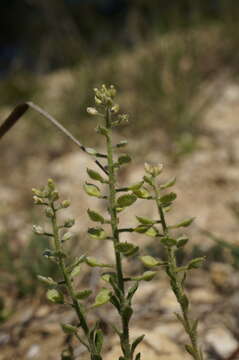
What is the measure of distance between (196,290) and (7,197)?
1.56 meters

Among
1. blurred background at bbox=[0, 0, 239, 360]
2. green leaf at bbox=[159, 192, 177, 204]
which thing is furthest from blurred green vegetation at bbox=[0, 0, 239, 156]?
green leaf at bbox=[159, 192, 177, 204]

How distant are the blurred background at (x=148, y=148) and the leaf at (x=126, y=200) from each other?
445 millimetres

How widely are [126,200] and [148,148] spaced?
2.33 m

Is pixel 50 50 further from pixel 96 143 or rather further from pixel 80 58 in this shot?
pixel 96 143

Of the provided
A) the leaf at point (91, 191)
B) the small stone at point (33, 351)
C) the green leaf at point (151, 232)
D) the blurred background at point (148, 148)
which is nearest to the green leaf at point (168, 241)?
the green leaf at point (151, 232)

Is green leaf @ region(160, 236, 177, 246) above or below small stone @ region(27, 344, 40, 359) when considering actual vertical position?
below

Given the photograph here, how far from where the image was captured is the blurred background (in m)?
1.56

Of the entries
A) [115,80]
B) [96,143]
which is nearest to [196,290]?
[96,143]

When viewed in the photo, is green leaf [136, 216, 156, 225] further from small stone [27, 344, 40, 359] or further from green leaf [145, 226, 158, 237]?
small stone [27, 344, 40, 359]

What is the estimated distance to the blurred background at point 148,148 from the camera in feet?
5.12

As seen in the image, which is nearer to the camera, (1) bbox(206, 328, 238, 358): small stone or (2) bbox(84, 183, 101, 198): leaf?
(2) bbox(84, 183, 101, 198): leaf

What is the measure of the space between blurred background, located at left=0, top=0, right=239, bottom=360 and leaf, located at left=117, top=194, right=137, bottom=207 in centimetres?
44

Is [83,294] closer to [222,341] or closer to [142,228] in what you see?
[142,228]

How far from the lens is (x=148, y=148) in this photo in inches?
121
